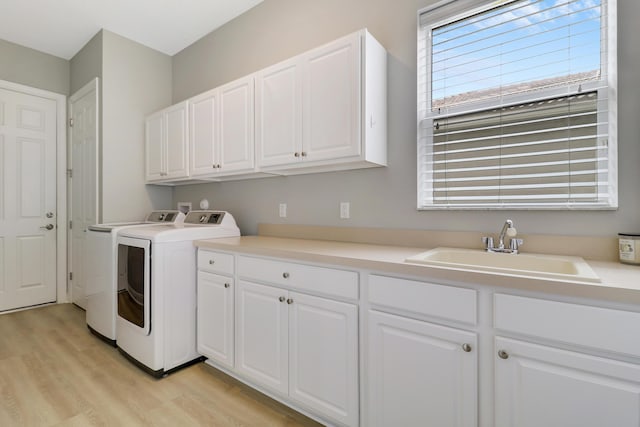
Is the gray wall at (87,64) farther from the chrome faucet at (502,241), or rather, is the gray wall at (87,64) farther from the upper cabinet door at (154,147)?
the chrome faucet at (502,241)

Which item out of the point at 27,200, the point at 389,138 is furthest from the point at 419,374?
the point at 27,200

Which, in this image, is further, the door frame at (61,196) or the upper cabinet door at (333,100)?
the door frame at (61,196)

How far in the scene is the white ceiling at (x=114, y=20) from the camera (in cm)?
275

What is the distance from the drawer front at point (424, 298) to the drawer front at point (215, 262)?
39.5 inches

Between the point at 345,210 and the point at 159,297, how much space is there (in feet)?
4.48

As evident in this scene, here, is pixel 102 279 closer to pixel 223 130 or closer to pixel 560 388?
pixel 223 130

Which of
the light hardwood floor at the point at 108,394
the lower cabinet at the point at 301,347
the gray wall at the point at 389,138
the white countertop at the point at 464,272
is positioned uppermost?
the gray wall at the point at 389,138

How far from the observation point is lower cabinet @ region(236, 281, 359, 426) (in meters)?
1.51

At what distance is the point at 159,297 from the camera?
7.06 feet

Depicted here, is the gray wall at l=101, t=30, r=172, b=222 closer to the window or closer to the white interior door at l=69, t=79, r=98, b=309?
the white interior door at l=69, t=79, r=98, b=309

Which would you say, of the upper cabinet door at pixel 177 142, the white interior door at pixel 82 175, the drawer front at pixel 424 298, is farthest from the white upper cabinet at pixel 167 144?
the drawer front at pixel 424 298

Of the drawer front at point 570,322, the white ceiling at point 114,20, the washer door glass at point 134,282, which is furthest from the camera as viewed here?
the white ceiling at point 114,20

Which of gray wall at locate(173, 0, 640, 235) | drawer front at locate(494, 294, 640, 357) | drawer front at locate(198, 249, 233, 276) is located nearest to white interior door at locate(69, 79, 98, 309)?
gray wall at locate(173, 0, 640, 235)

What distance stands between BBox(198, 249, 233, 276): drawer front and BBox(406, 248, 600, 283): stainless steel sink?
1158mm
